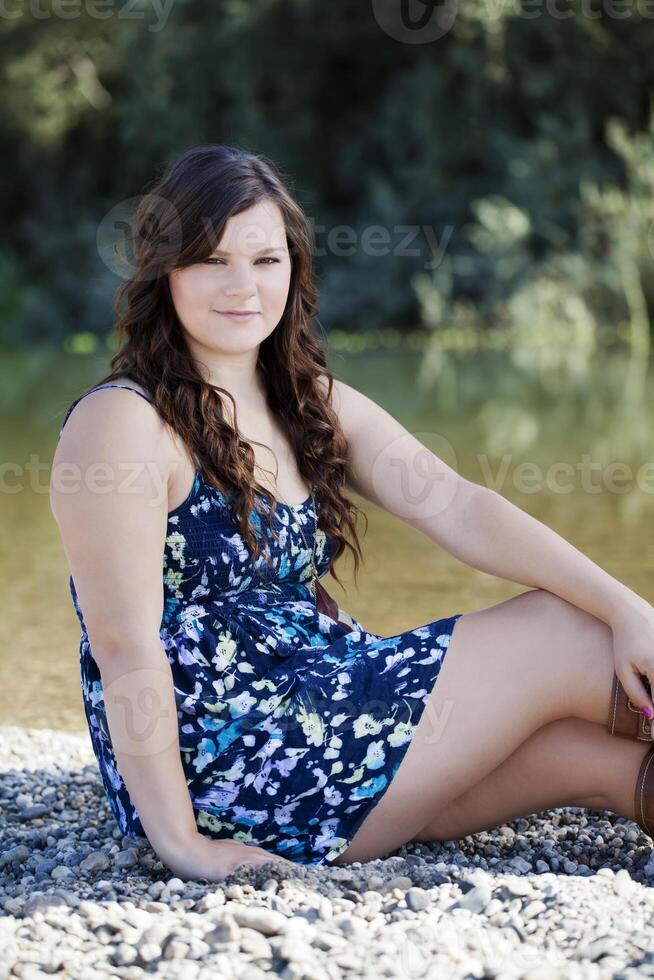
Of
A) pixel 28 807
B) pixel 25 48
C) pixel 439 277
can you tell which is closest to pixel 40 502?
pixel 28 807

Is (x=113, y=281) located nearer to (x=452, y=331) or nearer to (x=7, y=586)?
(x=452, y=331)

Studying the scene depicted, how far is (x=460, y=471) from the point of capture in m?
7.71

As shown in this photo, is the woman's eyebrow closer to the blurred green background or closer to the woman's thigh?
the woman's thigh

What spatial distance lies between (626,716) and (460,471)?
541cm

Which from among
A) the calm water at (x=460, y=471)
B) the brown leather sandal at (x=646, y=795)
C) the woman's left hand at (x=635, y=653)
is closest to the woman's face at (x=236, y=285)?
the woman's left hand at (x=635, y=653)

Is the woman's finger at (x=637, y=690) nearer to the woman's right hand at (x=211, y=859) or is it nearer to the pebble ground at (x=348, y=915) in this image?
the pebble ground at (x=348, y=915)

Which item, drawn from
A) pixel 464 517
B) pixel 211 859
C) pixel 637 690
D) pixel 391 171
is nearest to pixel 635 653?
pixel 637 690

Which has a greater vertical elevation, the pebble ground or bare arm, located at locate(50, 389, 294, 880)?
bare arm, located at locate(50, 389, 294, 880)

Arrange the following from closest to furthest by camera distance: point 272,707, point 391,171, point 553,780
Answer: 1. point 272,707
2. point 553,780
3. point 391,171

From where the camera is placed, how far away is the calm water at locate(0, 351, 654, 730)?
4676 millimetres

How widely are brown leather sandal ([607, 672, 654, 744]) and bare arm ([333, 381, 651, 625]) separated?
0.42 ft

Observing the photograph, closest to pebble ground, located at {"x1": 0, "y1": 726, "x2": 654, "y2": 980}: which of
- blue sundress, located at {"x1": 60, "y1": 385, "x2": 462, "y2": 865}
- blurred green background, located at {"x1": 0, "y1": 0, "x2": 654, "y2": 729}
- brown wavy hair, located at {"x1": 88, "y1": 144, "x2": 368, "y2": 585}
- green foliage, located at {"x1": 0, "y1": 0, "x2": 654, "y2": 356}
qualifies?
blue sundress, located at {"x1": 60, "y1": 385, "x2": 462, "y2": 865}

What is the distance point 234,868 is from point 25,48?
24073 mm

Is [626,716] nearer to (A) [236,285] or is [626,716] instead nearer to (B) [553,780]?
(B) [553,780]
